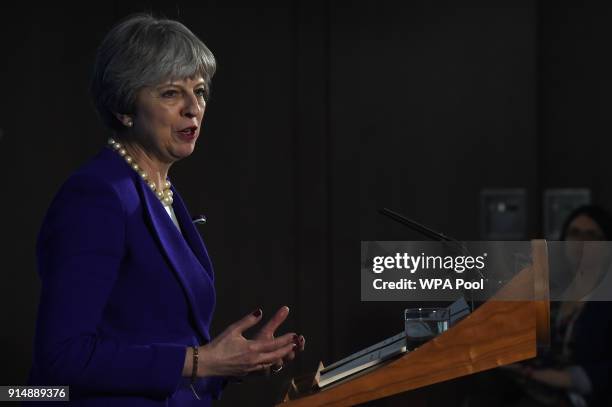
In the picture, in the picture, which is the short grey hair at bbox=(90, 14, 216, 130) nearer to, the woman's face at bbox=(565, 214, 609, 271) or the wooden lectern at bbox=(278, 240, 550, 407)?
the wooden lectern at bbox=(278, 240, 550, 407)

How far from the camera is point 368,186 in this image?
356 cm

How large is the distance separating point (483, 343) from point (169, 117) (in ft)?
2.06

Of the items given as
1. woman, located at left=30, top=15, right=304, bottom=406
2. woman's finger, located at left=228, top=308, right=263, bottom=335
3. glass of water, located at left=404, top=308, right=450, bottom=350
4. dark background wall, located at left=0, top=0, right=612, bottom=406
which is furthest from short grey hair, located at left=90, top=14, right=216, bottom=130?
dark background wall, located at left=0, top=0, right=612, bottom=406

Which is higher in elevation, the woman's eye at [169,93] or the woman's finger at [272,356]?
the woman's eye at [169,93]

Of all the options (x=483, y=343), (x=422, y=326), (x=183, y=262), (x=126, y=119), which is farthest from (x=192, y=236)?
(x=483, y=343)

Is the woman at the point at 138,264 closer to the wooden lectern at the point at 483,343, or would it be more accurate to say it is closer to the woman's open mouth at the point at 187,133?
the woman's open mouth at the point at 187,133

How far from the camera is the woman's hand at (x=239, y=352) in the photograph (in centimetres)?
122

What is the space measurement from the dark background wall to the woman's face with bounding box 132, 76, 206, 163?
6.88 ft

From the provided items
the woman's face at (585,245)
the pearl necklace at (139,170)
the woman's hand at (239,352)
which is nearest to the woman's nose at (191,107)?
the pearl necklace at (139,170)

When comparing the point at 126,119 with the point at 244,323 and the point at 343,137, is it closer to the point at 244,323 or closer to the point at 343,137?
the point at 244,323

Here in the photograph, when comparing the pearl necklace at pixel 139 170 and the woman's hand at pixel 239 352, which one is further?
the pearl necklace at pixel 139 170

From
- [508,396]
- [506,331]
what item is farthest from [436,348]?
[508,396]

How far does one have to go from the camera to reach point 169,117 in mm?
1403

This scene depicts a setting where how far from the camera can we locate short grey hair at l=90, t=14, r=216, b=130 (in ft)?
4.51
